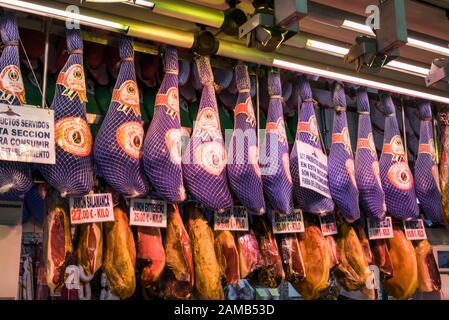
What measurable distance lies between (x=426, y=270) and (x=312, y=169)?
1.00 metres

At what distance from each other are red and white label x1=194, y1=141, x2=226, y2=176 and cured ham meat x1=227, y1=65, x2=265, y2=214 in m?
0.07

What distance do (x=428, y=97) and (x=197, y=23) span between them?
1.40 metres

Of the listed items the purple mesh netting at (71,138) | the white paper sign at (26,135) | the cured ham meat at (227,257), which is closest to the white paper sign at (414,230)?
the cured ham meat at (227,257)

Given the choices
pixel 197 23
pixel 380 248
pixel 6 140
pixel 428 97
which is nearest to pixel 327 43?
pixel 197 23

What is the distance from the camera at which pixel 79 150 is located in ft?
7.78

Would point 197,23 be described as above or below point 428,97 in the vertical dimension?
above

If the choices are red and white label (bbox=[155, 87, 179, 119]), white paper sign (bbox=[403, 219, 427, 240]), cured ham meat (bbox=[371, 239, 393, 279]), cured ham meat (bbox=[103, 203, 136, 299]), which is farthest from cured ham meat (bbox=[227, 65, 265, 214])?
white paper sign (bbox=[403, 219, 427, 240])

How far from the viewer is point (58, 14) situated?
2.34m

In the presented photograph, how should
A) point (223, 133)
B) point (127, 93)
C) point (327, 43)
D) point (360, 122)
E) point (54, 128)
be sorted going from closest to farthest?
point (54, 128)
point (127, 93)
point (327, 43)
point (223, 133)
point (360, 122)

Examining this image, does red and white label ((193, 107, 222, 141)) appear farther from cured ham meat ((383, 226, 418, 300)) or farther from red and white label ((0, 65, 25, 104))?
cured ham meat ((383, 226, 418, 300))

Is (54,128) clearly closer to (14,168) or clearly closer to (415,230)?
(14,168)

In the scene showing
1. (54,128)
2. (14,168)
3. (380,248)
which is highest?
(54,128)

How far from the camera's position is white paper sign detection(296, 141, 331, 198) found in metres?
2.80
